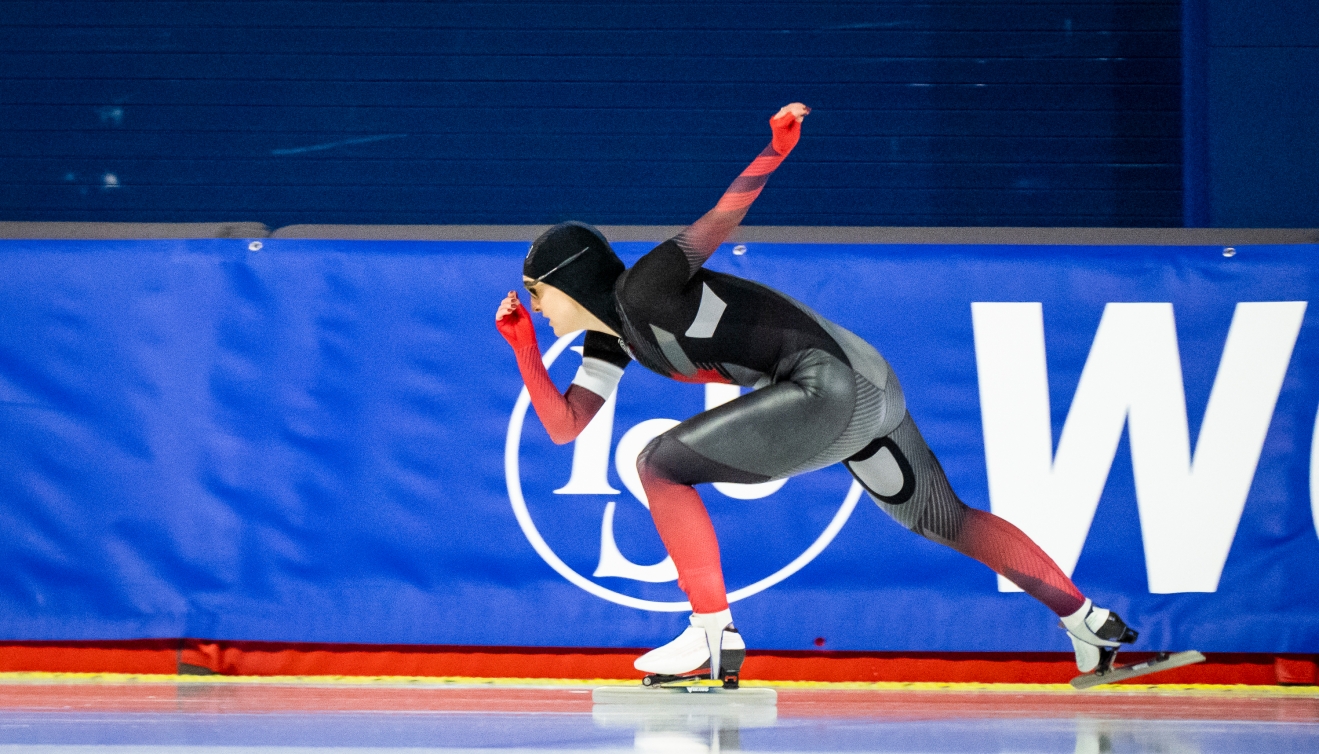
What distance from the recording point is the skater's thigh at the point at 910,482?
9.72ft

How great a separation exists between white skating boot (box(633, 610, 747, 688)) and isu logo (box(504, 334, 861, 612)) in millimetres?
798

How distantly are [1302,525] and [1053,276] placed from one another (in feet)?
3.53

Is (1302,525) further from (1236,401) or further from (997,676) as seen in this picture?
(997,676)

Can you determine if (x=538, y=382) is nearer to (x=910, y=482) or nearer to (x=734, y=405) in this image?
(x=734, y=405)

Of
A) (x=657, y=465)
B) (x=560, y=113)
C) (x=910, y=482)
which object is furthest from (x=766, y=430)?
(x=560, y=113)

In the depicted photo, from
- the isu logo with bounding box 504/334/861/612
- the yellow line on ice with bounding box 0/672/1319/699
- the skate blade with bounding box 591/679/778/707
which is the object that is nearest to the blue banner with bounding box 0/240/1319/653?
the isu logo with bounding box 504/334/861/612

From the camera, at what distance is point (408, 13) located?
6543 millimetres

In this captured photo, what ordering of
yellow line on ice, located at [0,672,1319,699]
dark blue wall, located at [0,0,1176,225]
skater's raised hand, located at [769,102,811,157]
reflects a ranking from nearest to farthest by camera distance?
skater's raised hand, located at [769,102,811,157] < yellow line on ice, located at [0,672,1319,699] < dark blue wall, located at [0,0,1176,225]

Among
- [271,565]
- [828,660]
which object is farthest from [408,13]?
[828,660]

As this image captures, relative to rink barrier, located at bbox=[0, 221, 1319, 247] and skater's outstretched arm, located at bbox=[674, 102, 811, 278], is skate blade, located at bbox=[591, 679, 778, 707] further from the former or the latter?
rink barrier, located at bbox=[0, 221, 1319, 247]

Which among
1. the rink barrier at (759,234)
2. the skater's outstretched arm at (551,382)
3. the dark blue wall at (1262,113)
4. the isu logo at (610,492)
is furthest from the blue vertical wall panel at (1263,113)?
the skater's outstretched arm at (551,382)

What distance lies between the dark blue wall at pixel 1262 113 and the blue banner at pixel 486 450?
5.37 ft

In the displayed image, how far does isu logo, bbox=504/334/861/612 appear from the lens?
3.83 metres

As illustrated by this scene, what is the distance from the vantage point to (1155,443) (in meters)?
3.77
